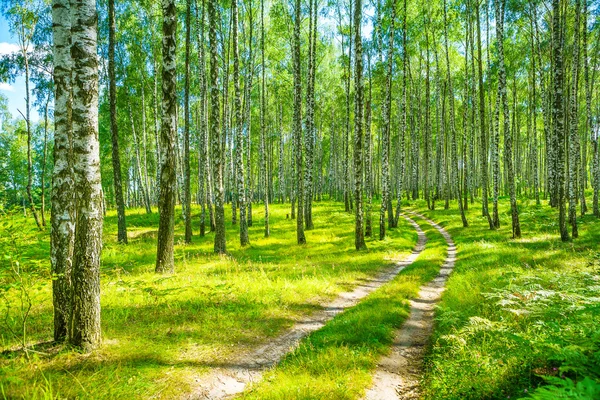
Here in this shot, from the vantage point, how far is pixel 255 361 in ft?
17.6

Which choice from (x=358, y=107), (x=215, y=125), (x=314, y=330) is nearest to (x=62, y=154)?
(x=314, y=330)

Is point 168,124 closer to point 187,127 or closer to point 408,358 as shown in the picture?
point 187,127

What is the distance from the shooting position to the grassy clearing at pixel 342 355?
428 centimetres

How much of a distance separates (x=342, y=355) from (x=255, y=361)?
1498 mm

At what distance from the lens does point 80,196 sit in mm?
4906

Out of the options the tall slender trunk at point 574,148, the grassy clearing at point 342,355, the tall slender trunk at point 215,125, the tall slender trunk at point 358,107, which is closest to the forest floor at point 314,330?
the grassy clearing at point 342,355

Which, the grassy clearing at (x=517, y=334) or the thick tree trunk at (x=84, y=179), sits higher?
the thick tree trunk at (x=84, y=179)

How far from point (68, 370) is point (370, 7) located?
81.5 feet

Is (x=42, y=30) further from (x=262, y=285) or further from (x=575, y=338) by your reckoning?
(x=575, y=338)

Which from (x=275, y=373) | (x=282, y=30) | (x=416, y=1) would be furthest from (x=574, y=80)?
(x=275, y=373)

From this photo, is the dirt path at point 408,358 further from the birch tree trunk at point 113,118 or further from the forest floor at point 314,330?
the birch tree trunk at point 113,118

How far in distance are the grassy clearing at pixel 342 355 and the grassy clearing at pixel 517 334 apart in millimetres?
908

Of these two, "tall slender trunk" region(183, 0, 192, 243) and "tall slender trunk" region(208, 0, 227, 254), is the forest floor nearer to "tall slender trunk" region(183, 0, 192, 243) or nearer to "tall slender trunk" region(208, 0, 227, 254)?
"tall slender trunk" region(208, 0, 227, 254)

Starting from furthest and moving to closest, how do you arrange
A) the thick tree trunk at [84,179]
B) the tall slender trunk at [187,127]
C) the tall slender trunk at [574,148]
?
the tall slender trunk at [187,127] → the tall slender trunk at [574,148] → the thick tree trunk at [84,179]
